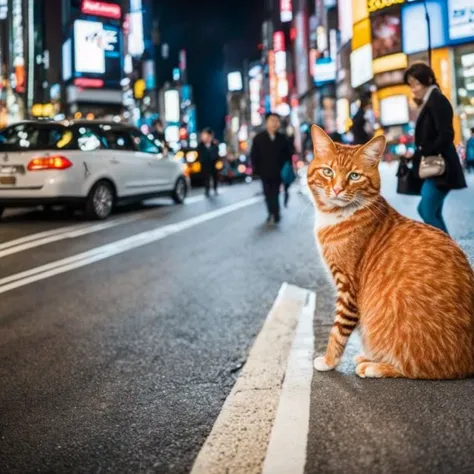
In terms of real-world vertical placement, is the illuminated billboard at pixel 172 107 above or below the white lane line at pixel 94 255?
above

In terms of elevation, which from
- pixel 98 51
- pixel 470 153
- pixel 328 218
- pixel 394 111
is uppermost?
pixel 98 51

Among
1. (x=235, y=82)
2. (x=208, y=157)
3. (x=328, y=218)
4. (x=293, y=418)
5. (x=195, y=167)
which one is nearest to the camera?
(x=293, y=418)

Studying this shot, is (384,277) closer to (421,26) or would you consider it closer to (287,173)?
(421,26)

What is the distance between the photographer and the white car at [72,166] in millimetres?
11430

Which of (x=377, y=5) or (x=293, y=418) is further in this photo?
(x=377, y=5)

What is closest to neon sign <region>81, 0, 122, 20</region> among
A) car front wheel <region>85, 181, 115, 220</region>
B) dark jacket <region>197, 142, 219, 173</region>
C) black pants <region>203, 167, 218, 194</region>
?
dark jacket <region>197, 142, 219, 173</region>

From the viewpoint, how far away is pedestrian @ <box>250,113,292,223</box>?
11641 mm

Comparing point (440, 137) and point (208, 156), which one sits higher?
point (208, 156)

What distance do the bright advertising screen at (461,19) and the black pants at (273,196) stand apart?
774cm

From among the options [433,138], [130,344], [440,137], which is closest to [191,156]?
[433,138]

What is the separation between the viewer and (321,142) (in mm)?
3471

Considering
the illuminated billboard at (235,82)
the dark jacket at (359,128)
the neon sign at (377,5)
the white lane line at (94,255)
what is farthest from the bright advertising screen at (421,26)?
the illuminated billboard at (235,82)

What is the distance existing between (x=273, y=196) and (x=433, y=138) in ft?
21.9

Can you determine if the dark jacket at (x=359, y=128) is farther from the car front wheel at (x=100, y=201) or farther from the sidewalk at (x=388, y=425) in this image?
the car front wheel at (x=100, y=201)
